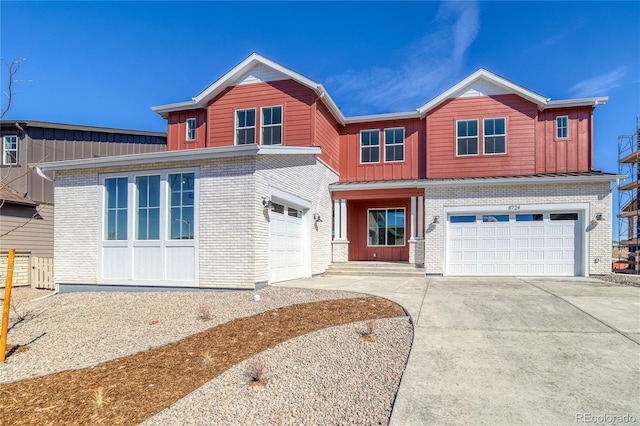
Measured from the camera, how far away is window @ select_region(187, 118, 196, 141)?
1647 centimetres

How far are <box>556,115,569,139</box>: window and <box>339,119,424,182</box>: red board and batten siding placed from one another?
196 inches

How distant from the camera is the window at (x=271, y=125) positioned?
1434 centimetres

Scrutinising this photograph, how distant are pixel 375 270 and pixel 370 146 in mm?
5440

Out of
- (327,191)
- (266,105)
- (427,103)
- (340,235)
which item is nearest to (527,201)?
(427,103)

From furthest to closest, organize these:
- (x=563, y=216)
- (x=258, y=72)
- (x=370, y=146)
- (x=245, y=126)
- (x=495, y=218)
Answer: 1. (x=370, y=146)
2. (x=245, y=126)
3. (x=258, y=72)
4. (x=495, y=218)
5. (x=563, y=216)

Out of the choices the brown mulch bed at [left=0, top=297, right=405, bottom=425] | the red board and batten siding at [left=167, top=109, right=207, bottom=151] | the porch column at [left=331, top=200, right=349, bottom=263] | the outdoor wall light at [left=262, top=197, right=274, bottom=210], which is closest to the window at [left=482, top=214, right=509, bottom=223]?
the porch column at [left=331, top=200, right=349, bottom=263]

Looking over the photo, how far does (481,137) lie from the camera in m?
14.9

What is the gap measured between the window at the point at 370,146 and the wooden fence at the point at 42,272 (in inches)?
472

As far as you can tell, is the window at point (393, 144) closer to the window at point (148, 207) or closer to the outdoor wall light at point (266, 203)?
the outdoor wall light at point (266, 203)

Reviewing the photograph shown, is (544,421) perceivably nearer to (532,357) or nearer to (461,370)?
(461,370)

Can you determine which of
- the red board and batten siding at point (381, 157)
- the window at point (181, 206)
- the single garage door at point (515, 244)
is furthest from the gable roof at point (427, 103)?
the window at point (181, 206)

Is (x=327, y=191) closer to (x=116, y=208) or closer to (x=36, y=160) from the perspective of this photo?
(x=116, y=208)

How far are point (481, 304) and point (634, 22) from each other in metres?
10.4

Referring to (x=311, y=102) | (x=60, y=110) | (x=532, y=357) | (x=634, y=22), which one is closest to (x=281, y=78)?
(x=311, y=102)
